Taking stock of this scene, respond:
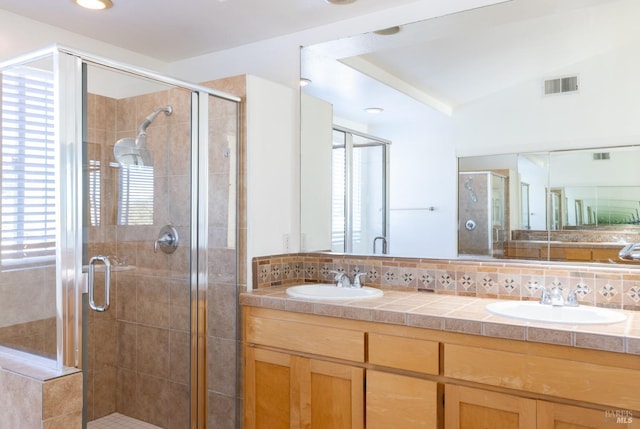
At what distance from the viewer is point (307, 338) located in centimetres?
225

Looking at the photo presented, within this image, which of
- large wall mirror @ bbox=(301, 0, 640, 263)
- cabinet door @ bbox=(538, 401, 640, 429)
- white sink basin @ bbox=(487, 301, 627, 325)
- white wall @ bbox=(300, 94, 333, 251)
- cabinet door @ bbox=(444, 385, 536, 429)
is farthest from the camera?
white wall @ bbox=(300, 94, 333, 251)

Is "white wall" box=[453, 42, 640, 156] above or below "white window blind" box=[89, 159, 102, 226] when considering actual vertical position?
above

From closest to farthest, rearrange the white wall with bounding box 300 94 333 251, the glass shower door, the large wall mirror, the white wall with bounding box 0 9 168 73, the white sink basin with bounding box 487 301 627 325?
1. the white sink basin with bounding box 487 301 627 325
2. the large wall mirror
3. the glass shower door
4. the white wall with bounding box 0 9 168 73
5. the white wall with bounding box 300 94 333 251

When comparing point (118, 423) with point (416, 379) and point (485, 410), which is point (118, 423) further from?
point (485, 410)

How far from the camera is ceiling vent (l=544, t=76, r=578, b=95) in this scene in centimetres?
214

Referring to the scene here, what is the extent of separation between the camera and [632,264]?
202 cm

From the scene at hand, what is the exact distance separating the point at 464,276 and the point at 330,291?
2.37 feet

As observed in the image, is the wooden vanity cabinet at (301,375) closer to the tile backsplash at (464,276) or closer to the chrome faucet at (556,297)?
the tile backsplash at (464,276)

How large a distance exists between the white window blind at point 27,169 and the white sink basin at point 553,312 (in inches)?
72.9

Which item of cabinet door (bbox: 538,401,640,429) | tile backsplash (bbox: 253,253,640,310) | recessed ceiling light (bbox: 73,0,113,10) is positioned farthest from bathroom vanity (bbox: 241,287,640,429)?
recessed ceiling light (bbox: 73,0,113,10)

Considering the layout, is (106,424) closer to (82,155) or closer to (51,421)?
(51,421)

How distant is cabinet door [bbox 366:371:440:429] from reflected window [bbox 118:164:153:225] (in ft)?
4.41

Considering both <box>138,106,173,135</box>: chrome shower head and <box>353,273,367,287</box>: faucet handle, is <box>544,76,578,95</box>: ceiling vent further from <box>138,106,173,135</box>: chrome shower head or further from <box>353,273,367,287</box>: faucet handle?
<box>138,106,173,135</box>: chrome shower head

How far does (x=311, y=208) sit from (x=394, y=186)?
0.54 meters
